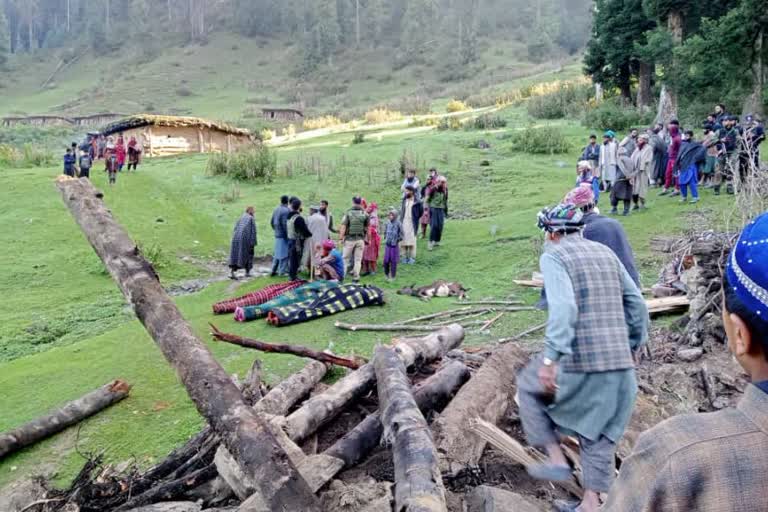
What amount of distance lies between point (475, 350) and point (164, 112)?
55.7 meters

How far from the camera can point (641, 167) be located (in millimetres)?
12938

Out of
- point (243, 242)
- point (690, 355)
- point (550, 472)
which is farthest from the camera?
point (243, 242)

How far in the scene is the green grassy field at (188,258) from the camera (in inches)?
254

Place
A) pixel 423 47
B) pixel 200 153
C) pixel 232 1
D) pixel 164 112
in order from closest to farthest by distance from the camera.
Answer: pixel 200 153
pixel 164 112
pixel 423 47
pixel 232 1

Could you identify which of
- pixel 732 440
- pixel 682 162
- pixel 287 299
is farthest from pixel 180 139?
pixel 732 440

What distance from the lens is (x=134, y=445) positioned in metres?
5.57

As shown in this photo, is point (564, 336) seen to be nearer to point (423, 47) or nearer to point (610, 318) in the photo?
point (610, 318)

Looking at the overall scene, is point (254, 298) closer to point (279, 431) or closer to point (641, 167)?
point (279, 431)

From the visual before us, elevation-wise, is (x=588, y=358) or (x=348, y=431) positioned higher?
(x=588, y=358)

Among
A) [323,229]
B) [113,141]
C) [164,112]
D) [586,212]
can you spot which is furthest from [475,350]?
[164,112]

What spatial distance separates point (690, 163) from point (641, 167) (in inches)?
44.9

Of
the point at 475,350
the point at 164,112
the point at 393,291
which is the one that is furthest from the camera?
the point at 164,112

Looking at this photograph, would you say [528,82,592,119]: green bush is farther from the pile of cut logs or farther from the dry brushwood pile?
the pile of cut logs

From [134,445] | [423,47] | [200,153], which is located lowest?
[134,445]
